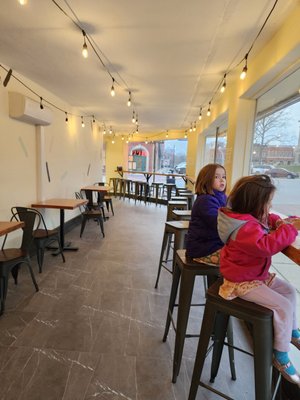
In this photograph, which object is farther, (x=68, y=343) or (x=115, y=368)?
(x=68, y=343)

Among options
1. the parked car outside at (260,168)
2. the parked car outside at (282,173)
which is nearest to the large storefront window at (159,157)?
the parked car outside at (260,168)

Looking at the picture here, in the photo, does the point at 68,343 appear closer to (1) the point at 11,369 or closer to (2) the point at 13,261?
(1) the point at 11,369

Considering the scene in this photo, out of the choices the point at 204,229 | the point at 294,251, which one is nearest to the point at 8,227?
the point at 204,229

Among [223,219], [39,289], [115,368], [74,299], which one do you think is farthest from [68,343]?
[223,219]

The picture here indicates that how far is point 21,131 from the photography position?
3.50 metres

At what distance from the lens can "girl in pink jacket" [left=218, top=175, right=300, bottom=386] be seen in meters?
1.02

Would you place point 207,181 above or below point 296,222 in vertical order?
above

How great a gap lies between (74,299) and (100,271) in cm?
70

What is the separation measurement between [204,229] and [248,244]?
0.57 meters

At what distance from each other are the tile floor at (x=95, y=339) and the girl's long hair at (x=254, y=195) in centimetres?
124

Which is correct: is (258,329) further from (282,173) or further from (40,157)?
(40,157)

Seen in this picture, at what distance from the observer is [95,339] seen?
1.98 m

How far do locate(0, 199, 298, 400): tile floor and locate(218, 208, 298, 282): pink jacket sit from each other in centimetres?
98

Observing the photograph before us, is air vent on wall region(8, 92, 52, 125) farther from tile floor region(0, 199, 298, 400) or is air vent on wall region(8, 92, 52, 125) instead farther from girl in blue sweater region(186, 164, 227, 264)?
girl in blue sweater region(186, 164, 227, 264)
